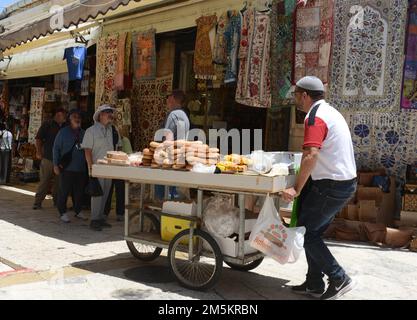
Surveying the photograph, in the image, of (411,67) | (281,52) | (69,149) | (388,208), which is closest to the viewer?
(411,67)

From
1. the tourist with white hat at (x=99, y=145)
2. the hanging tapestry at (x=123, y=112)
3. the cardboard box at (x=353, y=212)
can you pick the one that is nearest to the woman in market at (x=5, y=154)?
the hanging tapestry at (x=123, y=112)

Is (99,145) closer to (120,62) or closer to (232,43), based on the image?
(232,43)

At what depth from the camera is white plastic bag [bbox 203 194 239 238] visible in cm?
427

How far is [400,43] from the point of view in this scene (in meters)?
6.16

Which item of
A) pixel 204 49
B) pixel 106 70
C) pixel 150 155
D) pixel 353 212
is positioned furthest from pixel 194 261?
pixel 106 70

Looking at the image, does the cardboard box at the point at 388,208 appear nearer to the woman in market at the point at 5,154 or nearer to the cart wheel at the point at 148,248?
the cart wheel at the point at 148,248

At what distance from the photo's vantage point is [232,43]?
23.2 feet

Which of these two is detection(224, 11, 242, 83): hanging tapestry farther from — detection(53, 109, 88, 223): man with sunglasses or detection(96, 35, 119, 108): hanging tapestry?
detection(96, 35, 119, 108): hanging tapestry

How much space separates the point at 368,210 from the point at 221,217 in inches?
109

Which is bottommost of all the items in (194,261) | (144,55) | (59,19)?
(194,261)

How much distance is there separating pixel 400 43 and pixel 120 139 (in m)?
4.07

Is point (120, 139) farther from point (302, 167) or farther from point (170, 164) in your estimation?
point (302, 167)

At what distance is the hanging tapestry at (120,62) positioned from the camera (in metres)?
8.97

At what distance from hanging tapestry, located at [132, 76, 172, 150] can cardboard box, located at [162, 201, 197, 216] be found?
4.35 meters
